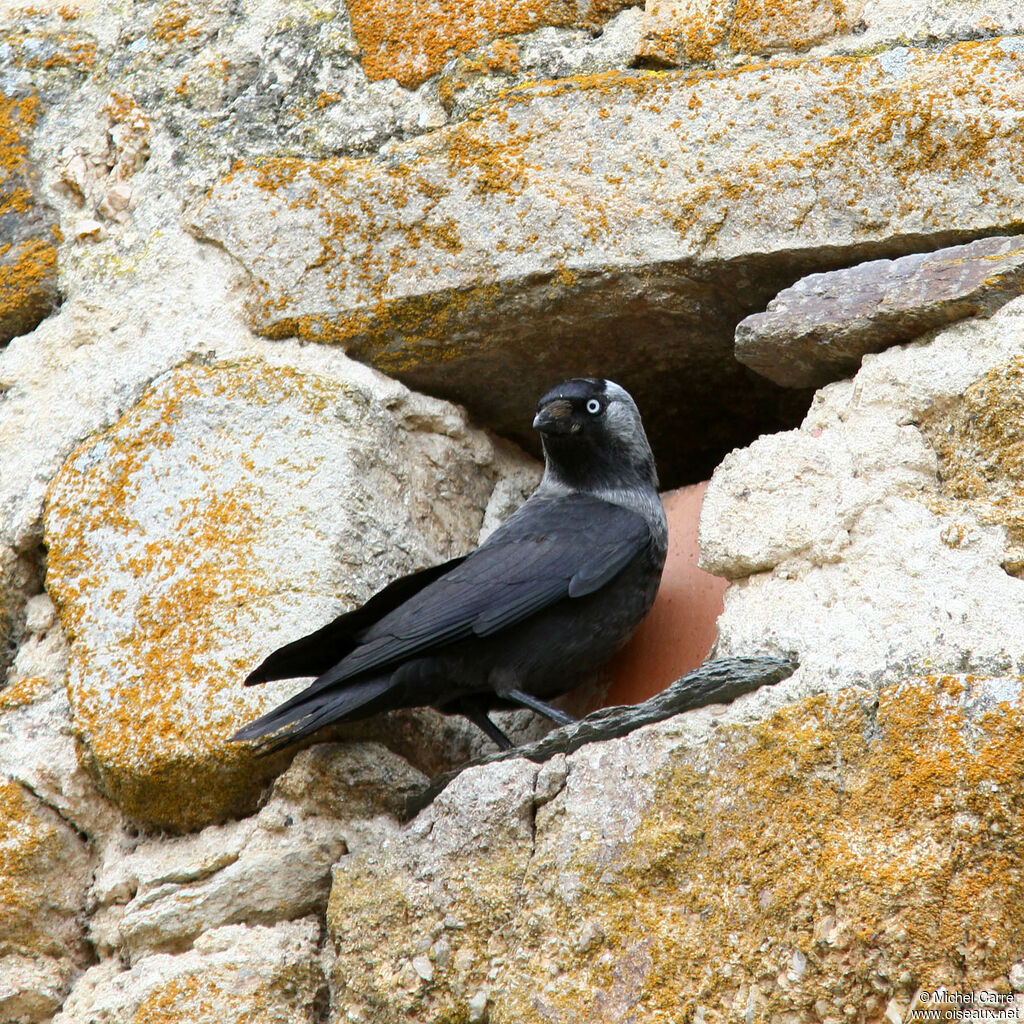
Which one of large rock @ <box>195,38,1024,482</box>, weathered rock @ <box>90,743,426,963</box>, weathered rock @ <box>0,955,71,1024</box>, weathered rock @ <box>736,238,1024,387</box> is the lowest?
weathered rock @ <box>0,955,71,1024</box>

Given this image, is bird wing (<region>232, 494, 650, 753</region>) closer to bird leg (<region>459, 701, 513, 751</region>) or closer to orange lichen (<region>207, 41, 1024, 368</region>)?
bird leg (<region>459, 701, 513, 751</region>)

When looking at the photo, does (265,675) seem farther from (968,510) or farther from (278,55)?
(278,55)

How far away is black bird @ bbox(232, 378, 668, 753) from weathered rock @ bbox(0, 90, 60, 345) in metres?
1.31

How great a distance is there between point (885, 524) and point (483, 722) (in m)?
1.08

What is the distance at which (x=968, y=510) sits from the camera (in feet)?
7.16

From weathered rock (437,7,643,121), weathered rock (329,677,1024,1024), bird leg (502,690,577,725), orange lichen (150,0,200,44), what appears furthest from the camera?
orange lichen (150,0,200,44)

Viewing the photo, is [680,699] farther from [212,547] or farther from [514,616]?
[212,547]

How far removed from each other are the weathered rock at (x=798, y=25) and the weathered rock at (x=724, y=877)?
1670mm

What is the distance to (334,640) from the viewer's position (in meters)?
2.57

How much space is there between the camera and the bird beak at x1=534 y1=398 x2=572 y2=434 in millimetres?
3150

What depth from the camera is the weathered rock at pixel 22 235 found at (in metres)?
3.26

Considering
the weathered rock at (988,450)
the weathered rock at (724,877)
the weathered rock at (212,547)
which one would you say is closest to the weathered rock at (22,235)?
the weathered rock at (212,547)

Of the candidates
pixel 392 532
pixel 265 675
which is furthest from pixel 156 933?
pixel 392 532

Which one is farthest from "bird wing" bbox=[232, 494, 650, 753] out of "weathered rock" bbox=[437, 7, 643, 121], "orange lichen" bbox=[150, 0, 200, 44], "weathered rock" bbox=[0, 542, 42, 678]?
"orange lichen" bbox=[150, 0, 200, 44]
